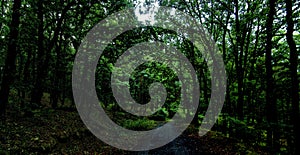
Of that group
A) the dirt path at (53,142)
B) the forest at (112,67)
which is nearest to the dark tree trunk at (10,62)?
the forest at (112,67)

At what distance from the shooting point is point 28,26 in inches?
432

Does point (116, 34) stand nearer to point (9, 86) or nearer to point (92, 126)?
point (9, 86)

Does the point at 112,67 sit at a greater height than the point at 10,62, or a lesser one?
greater

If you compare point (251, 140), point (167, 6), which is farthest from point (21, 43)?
point (251, 140)

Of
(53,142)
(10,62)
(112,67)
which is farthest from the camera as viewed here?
(112,67)

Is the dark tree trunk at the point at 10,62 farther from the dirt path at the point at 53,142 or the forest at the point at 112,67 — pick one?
the dirt path at the point at 53,142

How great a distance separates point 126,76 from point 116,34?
13597 millimetres

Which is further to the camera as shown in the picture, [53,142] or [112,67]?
[112,67]

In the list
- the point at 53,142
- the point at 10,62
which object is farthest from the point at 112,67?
the point at 53,142

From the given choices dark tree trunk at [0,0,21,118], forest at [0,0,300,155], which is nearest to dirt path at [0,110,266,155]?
forest at [0,0,300,155]

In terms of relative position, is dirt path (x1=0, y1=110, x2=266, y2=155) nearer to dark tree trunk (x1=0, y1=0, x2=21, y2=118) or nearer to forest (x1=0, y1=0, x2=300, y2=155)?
forest (x1=0, y1=0, x2=300, y2=155)

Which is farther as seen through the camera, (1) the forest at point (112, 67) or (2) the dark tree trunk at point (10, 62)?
(2) the dark tree trunk at point (10, 62)

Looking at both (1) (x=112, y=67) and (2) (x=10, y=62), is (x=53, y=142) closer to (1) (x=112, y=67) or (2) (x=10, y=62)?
(2) (x=10, y=62)

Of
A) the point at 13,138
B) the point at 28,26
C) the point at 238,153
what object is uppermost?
the point at 28,26
